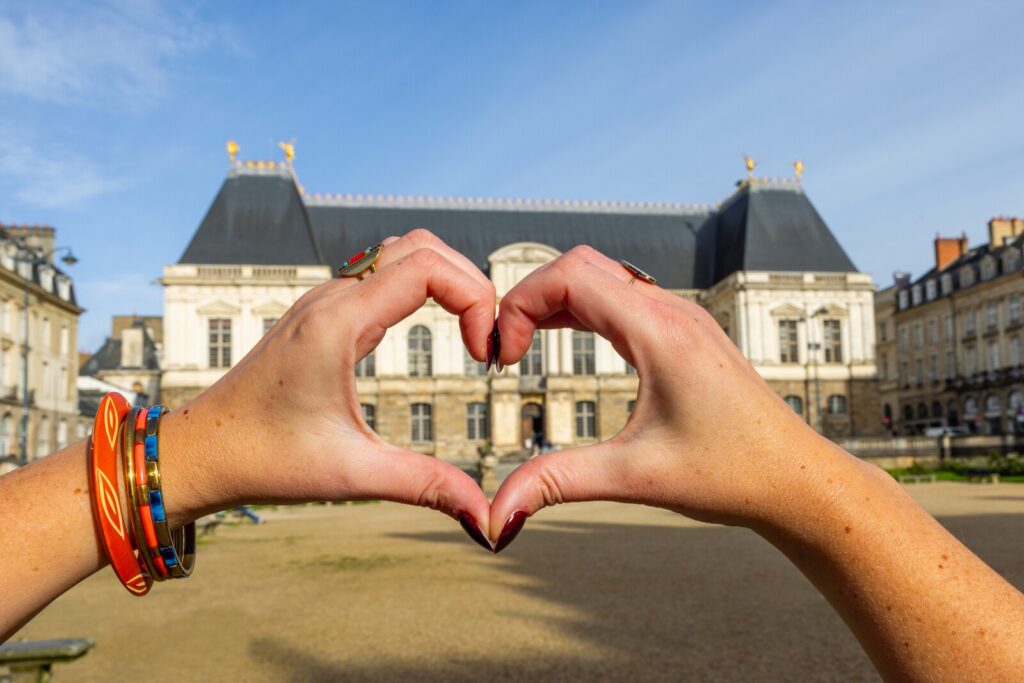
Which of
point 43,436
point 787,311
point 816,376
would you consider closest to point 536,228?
point 787,311

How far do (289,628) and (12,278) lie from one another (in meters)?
35.5

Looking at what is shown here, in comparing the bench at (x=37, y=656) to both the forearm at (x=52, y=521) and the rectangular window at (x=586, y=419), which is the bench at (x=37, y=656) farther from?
the rectangular window at (x=586, y=419)

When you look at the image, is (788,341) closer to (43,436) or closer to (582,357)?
(582,357)

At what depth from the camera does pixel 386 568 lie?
37.4 feet

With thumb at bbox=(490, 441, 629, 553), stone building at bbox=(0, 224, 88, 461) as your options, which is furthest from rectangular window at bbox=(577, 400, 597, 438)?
thumb at bbox=(490, 441, 629, 553)

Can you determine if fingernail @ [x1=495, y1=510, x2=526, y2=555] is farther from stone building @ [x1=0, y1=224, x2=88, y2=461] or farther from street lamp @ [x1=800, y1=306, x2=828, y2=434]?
street lamp @ [x1=800, y1=306, x2=828, y2=434]

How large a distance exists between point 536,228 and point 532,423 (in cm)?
1074

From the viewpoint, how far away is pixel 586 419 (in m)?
42.8

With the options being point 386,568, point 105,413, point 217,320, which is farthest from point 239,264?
point 105,413

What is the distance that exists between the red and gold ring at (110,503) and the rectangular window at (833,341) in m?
44.5

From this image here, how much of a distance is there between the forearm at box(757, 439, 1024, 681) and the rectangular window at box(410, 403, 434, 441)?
41496mm

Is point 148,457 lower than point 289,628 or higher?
higher

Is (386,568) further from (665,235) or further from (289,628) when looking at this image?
(665,235)

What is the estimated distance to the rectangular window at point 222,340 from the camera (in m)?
40.5
